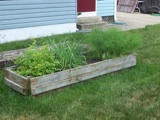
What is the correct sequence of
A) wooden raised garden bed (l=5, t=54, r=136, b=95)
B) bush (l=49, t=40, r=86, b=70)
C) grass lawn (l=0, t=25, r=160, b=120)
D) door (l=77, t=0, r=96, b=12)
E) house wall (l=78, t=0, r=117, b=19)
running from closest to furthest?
grass lawn (l=0, t=25, r=160, b=120)
wooden raised garden bed (l=5, t=54, r=136, b=95)
bush (l=49, t=40, r=86, b=70)
door (l=77, t=0, r=96, b=12)
house wall (l=78, t=0, r=117, b=19)

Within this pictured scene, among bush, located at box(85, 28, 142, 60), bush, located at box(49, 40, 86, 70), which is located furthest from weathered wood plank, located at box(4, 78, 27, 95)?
bush, located at box(85, 28, 142, 60)

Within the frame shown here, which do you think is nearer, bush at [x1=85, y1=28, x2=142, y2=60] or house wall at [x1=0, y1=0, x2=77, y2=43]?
bush at [x1=85, y1=28, x2=142, y2=60]

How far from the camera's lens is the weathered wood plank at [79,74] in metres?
4.00

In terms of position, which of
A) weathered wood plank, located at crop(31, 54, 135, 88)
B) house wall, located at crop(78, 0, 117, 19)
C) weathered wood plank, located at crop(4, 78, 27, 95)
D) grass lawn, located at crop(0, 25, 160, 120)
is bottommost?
grass lawn, located at crop(0, 25, 160, 120)

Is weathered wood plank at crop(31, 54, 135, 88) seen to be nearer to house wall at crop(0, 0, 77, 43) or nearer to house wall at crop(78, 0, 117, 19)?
house wall at crop(0, 0, 77, 43)

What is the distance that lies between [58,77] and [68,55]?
551 mm

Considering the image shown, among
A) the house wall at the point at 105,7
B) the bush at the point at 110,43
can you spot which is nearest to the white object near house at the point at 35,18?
the house wall at the point at 105,7

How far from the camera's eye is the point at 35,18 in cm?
767

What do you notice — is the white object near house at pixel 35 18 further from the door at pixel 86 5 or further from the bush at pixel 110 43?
the bush at pixel 110 43

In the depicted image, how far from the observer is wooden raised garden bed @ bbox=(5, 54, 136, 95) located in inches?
156

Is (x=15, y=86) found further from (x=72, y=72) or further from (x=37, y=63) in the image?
(x=72, y=72)

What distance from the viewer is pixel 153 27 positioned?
9453 millimetres

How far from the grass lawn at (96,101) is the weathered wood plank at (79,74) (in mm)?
88

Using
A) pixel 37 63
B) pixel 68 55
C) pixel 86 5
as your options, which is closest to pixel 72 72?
pixel 68 55
